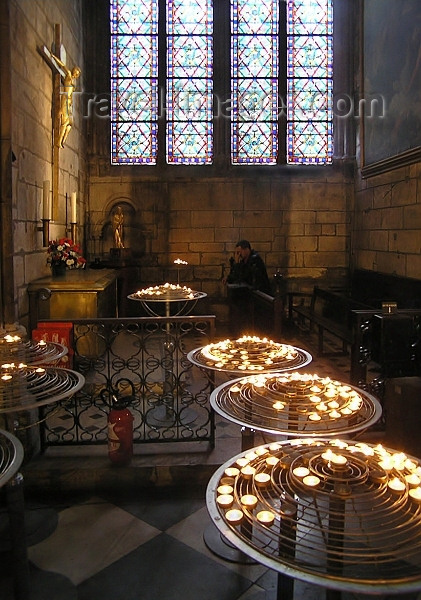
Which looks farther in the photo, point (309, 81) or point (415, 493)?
point (309, 81)

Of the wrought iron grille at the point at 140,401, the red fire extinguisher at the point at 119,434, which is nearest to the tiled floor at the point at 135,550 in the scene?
the red fire extinguisher at the point at 119,434

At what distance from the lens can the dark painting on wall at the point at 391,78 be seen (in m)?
6.22

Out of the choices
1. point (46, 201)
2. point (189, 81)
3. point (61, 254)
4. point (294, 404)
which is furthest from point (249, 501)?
point (189, 81)

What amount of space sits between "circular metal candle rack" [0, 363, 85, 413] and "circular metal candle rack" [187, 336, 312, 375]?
72 cm

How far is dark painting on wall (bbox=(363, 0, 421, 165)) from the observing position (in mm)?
6219

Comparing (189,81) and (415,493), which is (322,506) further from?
(189,81)

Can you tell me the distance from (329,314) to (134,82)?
5.38 metres

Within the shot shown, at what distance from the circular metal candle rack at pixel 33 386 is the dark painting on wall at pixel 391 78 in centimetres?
541

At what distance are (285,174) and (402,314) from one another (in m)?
5.33

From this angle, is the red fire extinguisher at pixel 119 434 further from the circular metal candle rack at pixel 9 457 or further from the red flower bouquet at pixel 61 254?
the red flower bouquet at pixel 61 254

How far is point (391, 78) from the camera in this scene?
22.8 ft

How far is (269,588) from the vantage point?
2.30 metres

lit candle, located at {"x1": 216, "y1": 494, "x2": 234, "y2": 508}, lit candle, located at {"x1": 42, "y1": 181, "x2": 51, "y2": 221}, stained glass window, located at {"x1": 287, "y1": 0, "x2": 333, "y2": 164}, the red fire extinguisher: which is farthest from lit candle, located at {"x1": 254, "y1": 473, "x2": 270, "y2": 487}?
stained glass window, located at {"x1": 287, "y1": 0, "x2": 333, "y2": 164}

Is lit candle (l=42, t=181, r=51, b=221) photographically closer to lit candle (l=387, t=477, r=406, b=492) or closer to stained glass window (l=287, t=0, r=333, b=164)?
lit candle (l=387, t=477, r=406, b=492)
